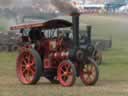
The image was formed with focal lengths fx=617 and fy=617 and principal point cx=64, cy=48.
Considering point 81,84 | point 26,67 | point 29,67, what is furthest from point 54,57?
point 81,84

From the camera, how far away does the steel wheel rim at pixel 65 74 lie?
58.5ft

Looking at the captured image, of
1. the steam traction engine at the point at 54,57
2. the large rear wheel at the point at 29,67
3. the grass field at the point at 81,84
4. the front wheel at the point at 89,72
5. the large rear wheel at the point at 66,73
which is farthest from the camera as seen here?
the large rear wheel at the point at 29,67

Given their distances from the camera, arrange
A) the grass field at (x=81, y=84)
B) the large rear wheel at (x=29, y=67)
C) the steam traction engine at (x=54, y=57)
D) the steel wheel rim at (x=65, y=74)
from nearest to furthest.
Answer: the grass field at (x=81, y=84) < the steel wheel rim at (x=65, y=74) < the steam traction engine at (x=54, y=57) < the large rear wheel at (x=29, y=67)

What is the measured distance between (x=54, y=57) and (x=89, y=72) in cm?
116

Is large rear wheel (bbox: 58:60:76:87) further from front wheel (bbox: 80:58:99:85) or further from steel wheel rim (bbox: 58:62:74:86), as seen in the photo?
front wheel (bbox: 80:58:99:85)

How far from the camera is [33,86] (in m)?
18.0

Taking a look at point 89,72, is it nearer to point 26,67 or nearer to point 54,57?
point 54,57

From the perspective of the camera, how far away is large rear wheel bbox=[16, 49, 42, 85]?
18.3 m

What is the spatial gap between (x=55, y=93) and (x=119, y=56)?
1781cm

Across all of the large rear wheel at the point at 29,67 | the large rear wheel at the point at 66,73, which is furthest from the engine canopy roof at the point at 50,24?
the large rear wheel at the point at 66,73

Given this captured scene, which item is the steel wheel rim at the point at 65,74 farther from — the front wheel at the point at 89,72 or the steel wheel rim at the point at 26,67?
the steel wheel rim at the point at 26,67

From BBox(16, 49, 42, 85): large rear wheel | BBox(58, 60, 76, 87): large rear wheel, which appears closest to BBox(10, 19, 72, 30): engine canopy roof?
BBox(16, 49, 42, 85): large rear wheel

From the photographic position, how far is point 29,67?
18812mm

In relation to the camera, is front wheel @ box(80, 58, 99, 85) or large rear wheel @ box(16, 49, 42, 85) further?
large rear wheel @ box(16, 49, 42, 85)
